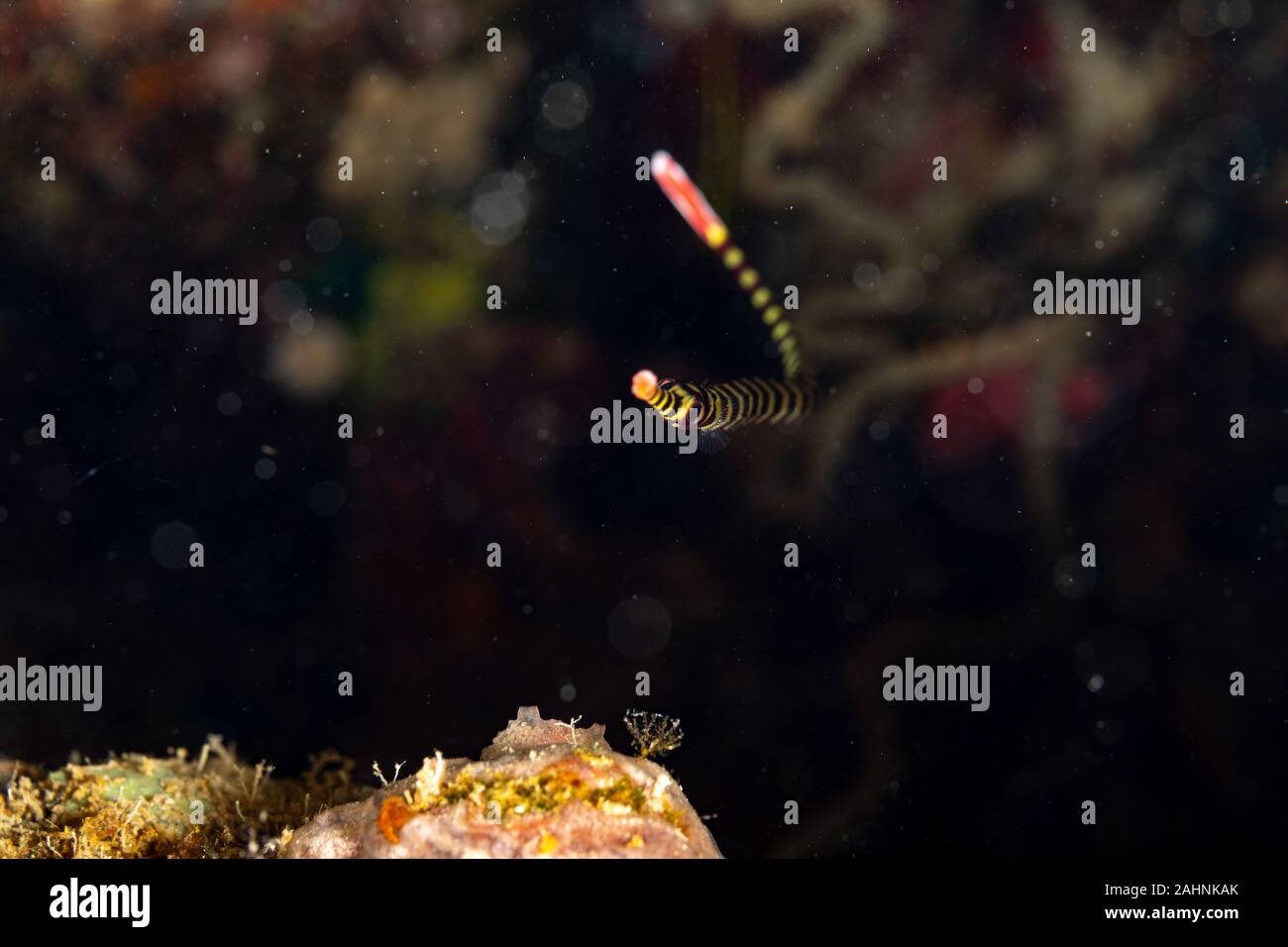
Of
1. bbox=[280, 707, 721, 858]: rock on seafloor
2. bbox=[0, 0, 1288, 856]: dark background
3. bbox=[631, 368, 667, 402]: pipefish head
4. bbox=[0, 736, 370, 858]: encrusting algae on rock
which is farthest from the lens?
bbox=[0, 0, 1288, 856]: dark background

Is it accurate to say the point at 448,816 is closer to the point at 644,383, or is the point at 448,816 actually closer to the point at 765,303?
the point at 644,383

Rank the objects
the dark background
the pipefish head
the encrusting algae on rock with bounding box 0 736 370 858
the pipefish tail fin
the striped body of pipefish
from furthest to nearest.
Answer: the pipefish tail fin
the dark background
the striped body of pipefish
the encrusting algae on rock with bounding box 0 736 370 858
the pipefish head

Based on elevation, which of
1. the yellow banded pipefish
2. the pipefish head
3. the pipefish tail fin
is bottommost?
the pipefish head

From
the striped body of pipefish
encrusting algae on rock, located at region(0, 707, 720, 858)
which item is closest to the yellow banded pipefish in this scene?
the striped body of pipefish

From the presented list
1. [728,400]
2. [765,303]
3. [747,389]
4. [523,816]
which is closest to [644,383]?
[728,400]

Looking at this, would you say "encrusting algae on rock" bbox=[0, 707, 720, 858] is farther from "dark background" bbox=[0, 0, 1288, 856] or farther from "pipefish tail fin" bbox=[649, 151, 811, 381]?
"pipefish tail fin" bbox=[649, 151, 811, 381]

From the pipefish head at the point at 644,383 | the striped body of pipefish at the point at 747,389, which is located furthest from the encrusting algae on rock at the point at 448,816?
the striped body of pipefish at the point at 747,389

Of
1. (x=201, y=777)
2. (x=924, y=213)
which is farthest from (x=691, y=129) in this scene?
(x=201, y=777)
